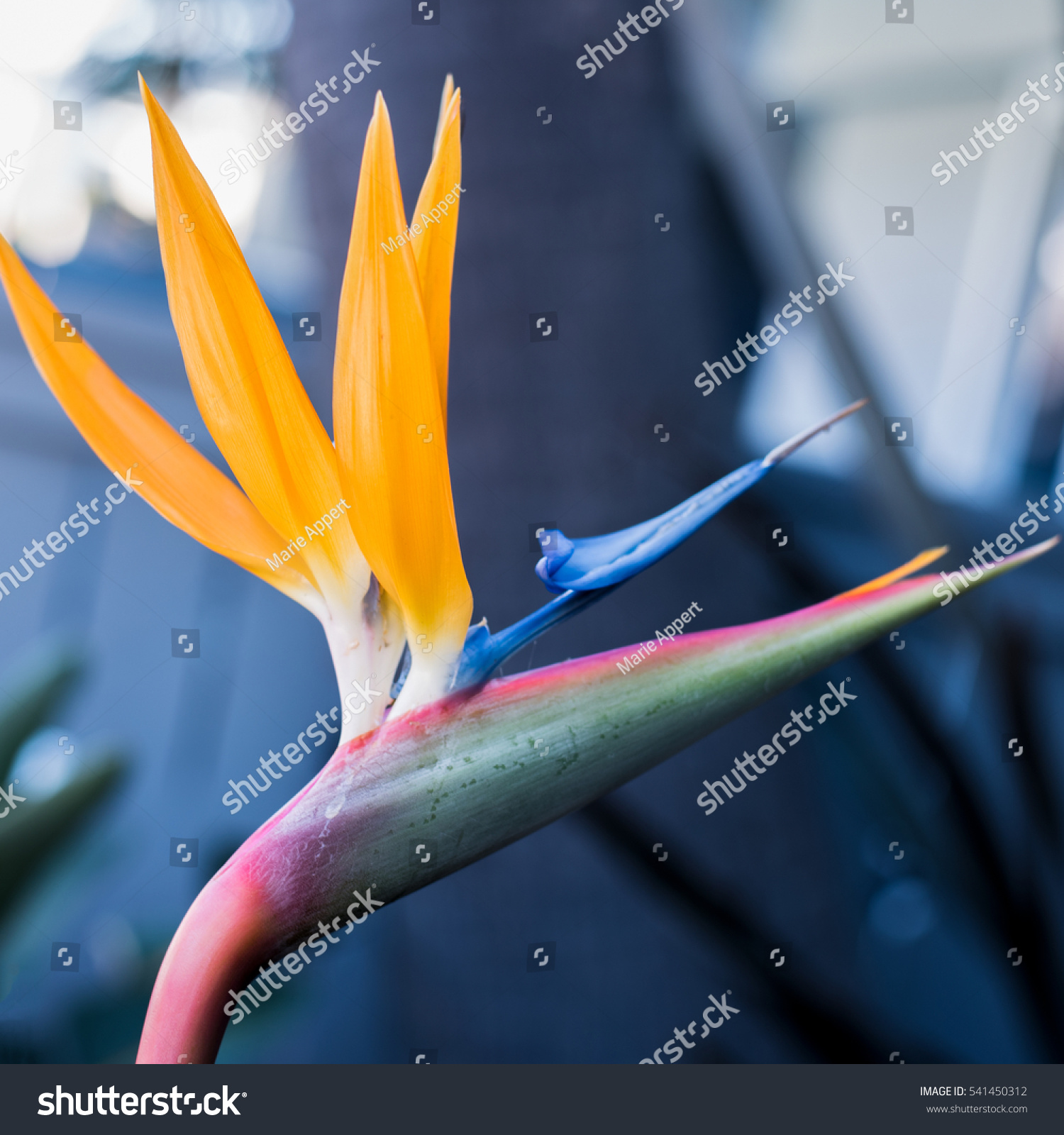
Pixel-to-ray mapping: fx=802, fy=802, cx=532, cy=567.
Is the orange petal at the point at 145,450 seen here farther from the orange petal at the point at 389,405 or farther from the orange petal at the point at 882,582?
the orange petal at the point at 882,582

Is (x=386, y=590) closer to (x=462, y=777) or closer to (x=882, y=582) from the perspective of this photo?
(x=462, y=777)

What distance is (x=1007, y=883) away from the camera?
85 centimetres

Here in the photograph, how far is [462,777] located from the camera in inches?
14.0

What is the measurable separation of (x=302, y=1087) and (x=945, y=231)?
1.42m

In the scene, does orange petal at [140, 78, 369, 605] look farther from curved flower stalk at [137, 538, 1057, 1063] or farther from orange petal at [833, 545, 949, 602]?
orange petal at [833, 545, 949, 602]

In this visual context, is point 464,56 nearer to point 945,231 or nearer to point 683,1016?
point 945,231

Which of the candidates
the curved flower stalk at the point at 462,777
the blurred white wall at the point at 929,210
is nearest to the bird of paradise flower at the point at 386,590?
the curved flower stalk at the point at 462,777

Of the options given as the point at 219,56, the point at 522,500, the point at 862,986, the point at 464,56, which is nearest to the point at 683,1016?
the point at 862,986

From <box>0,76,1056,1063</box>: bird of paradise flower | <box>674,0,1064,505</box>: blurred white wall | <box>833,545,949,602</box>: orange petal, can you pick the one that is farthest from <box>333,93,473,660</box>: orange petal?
<box>674,0,1064,505</box>: blurred white wall

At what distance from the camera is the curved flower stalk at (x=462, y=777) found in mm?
331

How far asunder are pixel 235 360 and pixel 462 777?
0.22 metres

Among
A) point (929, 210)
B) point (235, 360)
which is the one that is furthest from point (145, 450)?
point (929, 210)

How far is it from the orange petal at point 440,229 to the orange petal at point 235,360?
73 mm

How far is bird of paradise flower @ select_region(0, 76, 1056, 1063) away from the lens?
0.34 metres
